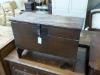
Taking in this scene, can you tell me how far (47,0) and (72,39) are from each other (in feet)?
5.93

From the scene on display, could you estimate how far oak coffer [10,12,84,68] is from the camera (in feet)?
3.35

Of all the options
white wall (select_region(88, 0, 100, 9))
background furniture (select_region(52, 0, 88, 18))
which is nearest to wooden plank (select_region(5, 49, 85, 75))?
background furniture (select_region(52, 0, 88, 18))

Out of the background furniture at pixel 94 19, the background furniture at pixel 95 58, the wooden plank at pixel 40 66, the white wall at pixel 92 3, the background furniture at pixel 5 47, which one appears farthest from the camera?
the white wall at pixel 92 3

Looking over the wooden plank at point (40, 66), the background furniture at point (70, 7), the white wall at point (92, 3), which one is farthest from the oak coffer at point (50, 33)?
the white wall at point (92, 3)

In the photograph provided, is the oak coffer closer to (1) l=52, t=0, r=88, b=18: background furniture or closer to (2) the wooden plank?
(2) the wooden plank

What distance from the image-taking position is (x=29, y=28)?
44.1 inches

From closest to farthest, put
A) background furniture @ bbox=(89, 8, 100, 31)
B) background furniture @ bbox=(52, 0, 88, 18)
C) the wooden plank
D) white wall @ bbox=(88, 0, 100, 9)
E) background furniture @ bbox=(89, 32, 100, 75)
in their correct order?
background furniture @ bbox=(89, 32, 100, 75), the wooden plank, background furniture @ bbox=(89, 8, 100, 31), background furniture @ bbox=(52, 0, 88, 18), white wall @ bbox=(88, 0, 100, 9)

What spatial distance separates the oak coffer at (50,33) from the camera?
102 centimetres

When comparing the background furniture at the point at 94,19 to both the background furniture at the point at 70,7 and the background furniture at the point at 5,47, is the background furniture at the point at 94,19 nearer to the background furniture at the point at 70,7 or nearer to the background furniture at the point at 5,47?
the background furniture at the point at 70,7

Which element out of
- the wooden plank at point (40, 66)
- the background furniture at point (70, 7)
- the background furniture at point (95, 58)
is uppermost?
the background furniture at point (70, 7)

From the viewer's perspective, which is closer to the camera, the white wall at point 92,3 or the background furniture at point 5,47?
the background furniture at point 5,47

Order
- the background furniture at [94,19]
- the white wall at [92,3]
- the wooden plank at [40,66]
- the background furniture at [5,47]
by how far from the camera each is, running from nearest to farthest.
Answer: the wooden plank at [40,66] < the background furniture at [5,47] < the background furniture at [94,19] < the white wall at [92,3]

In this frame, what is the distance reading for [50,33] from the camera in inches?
42.4

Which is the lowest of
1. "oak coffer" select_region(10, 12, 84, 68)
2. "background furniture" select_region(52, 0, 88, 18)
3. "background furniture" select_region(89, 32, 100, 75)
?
"background furniture" select_region(89, 32, 100, 75)
